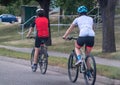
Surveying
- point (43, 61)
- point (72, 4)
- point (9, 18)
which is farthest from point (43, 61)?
point (9, 18)

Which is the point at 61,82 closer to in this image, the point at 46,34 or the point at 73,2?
the point at 46,34

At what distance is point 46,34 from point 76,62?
251 centimetres

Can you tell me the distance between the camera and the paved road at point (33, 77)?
11695 millimetres

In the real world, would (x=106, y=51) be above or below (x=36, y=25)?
below

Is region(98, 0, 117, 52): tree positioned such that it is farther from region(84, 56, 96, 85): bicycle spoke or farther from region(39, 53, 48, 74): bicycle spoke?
region(84, 56, 96, 85): bicycle spoke

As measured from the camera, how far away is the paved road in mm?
11695

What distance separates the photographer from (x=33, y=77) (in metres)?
12.9

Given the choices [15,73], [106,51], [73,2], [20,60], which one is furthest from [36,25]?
[73,2]

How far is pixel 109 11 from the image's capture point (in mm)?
19266

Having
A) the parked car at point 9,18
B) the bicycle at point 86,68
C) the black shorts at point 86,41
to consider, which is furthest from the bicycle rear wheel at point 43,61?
the parked car at point 9,18

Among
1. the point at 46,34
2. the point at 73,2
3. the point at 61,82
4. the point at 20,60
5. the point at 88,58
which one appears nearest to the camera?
the point at 88,58

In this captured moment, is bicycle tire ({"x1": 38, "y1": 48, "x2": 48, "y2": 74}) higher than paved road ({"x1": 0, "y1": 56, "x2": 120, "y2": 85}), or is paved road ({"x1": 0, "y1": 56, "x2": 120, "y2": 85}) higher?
bicycle tire ({"x1": 38, "y1": 48, "x2": 48, "y2": 74})

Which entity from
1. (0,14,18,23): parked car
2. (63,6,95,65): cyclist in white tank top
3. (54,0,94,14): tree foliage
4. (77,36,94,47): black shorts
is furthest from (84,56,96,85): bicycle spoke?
(0,14,18,23): parked car

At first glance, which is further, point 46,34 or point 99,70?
point 46,34
